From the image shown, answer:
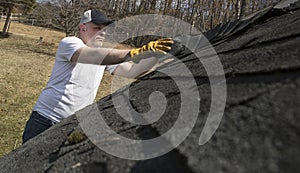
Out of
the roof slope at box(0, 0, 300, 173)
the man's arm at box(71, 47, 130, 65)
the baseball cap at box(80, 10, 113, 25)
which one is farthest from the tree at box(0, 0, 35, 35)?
the roof slope at box(0, 0, 300, 173)

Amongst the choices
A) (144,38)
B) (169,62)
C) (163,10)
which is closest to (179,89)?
(169,62)

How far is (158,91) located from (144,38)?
24726 mm

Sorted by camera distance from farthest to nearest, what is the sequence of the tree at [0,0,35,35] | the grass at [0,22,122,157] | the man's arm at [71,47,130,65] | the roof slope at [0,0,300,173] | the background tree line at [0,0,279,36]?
1. the tree at [0,0,35,35]
2. the background tree line at [0,0,279,36]
3. the grass at [0,22,122,157]
4. the man's arm at [71,47,130,65]
5. the roof slope at [0,0,300,173]

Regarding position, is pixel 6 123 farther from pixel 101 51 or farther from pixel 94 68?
pixel 101 51

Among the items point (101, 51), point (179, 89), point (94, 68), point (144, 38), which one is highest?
point (179, 89)

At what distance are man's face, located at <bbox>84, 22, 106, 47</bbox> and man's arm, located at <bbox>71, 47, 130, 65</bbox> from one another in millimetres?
434

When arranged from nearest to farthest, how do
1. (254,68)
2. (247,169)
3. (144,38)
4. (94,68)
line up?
(247,169), (254,68), (94,68), (144,38)

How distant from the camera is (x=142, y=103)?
1.17m

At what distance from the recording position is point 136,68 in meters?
2.49

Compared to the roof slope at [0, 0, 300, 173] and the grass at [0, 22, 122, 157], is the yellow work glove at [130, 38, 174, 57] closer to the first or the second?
the roof slope at [0, 0, 300, 173]

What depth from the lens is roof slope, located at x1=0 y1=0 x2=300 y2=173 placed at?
60cm

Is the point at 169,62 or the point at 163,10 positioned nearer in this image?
the point at 169,62

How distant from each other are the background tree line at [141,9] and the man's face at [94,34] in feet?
61.0

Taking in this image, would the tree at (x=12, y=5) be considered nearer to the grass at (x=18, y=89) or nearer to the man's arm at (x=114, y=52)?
the grass at (x=18, y=89)
